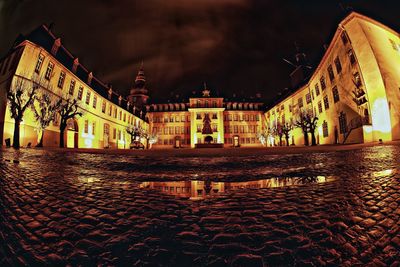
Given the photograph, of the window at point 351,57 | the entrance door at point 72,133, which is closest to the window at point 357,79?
the window at point 351,57

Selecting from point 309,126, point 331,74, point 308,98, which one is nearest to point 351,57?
point 331,74

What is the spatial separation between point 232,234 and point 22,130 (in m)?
23.8

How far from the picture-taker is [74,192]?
2443mm

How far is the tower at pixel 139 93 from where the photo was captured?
204 feet

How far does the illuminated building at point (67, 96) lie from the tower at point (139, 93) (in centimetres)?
1781

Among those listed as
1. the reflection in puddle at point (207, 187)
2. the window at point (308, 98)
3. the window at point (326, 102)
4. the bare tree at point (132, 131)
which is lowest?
the reflection in puddle at point (207, 187)

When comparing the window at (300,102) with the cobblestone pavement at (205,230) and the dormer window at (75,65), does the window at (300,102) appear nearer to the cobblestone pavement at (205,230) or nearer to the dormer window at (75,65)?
the cobblestone pavement at (205,230)

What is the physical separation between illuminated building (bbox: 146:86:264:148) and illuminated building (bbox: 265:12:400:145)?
30566 millimetres

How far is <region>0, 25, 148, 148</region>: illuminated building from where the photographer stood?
1728 cm

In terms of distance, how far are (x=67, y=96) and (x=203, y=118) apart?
110 ft

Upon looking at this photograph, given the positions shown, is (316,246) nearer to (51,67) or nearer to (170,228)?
(170,228)

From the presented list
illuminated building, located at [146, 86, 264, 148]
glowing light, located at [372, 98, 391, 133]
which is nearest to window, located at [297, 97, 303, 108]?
glowing light, located at [372, 98, 391, 133]

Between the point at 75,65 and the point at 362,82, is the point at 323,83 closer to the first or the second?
the point at 362,82

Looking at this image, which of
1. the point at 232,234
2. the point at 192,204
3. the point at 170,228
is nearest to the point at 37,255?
the point at 170,228
